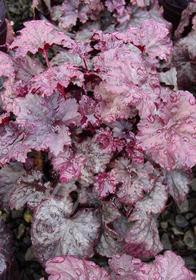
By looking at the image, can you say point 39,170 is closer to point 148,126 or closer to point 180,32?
point 148,126

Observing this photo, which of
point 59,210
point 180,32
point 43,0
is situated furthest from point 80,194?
point 43,0

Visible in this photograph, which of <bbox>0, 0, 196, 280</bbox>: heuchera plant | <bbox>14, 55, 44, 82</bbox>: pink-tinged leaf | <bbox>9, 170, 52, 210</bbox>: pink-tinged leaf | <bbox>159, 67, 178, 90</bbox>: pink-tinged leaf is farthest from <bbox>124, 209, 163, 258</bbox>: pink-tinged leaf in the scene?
<bbox>14, 55, 44, 82</bbox>: pink-tinged leaf

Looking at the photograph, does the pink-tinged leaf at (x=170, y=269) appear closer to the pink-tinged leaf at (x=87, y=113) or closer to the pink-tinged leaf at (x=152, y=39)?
the pink-tinged leaf at (x=87, y=113)

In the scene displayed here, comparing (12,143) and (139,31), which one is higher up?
(139,31)

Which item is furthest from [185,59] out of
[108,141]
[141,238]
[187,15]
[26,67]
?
[141,238]

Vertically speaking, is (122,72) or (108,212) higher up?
(122,72)

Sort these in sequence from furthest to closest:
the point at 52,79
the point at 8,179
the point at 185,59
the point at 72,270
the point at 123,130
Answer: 1. the point at 185,59
2. the point at 8,179
3. the point at 123,130
4. the point at 52,79
5. the point at 72,270

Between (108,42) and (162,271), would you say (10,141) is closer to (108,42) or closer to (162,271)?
(108,42)
